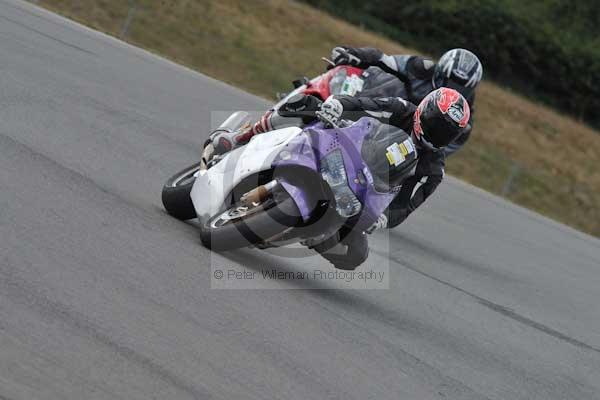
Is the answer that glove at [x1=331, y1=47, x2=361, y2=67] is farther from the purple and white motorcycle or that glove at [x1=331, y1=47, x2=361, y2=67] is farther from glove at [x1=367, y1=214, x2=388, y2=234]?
glove at [x1=367, y1=214, x2=388, y2=234]

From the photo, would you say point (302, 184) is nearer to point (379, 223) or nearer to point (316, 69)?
point (379, 223)

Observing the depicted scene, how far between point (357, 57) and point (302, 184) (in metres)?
4.01

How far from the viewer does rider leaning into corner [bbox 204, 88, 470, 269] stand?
791 centimetres

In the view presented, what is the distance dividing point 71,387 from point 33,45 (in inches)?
396

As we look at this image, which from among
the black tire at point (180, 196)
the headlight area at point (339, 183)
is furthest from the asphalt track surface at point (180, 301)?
the headlight area at point (339, 183)

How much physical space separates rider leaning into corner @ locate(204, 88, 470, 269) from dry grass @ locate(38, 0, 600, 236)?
44.0 feet

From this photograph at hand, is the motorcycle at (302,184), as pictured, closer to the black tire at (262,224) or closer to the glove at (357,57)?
the black tire at (262,224)

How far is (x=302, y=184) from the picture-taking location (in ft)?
24.3

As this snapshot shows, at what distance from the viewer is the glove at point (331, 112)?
7734 millimetres

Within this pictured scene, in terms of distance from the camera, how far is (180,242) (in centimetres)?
766

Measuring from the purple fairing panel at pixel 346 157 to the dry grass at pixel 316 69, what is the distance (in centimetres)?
1443

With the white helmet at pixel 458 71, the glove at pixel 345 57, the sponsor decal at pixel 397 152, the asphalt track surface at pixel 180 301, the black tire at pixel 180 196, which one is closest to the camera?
the asphalt track surface at pixel 180 301

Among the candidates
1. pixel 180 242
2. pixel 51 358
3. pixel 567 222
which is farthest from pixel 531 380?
pixel 567 222

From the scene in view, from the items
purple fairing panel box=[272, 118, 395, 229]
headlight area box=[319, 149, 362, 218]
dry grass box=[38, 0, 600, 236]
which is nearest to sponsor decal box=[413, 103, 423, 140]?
purple fairing panel box=[272, 118, 395, 229]
